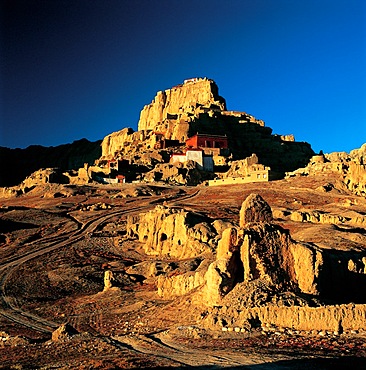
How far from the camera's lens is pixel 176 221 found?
1045 inches

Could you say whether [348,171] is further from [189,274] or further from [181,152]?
[189,274]

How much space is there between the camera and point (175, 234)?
26.3 metres

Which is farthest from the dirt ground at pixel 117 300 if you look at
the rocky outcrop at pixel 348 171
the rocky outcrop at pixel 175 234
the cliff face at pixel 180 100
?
the cliff face at pixel 180 100

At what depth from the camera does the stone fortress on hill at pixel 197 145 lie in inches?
2557

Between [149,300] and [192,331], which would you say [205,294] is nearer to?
[192,331]

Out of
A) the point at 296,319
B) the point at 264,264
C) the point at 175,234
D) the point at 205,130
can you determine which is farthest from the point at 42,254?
the point at 205,130

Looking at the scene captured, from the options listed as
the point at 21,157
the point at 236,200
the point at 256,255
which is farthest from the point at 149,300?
the point at 21,157

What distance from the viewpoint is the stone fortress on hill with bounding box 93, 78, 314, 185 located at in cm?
6494

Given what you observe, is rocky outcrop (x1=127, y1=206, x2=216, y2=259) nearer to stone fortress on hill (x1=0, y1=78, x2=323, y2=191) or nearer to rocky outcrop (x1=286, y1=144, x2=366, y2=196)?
rocky outcrop (x1=286, y1=144, x2=366, y2=196)

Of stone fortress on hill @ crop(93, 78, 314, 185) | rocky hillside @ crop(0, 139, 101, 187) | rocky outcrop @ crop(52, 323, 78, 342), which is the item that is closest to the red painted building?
stone fortress on hill @ crop(93, 78, 314, 185)

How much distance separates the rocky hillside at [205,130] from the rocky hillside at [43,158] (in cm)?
1371

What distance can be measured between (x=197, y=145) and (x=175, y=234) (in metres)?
49.6

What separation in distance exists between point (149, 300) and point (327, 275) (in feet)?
20.5

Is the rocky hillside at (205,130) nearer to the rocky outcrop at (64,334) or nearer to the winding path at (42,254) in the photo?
the winding path at (42,254)
